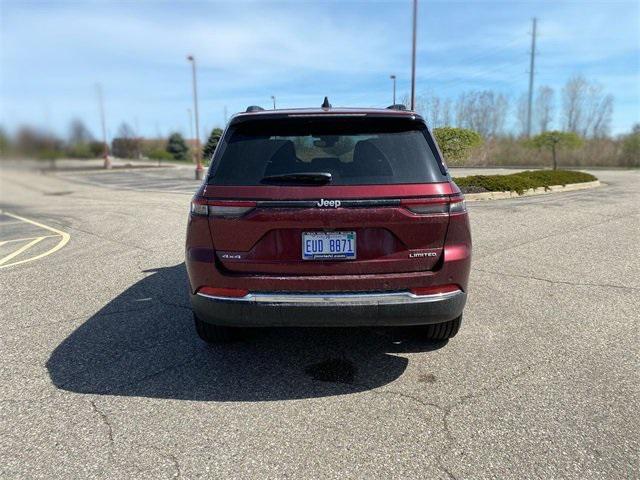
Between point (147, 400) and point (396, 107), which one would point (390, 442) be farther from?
point (396, 107)

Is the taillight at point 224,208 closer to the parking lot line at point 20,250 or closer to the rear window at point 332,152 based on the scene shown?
the rear window at point 332,152

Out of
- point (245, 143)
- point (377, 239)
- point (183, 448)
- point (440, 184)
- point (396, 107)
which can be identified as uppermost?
point (396, 107)

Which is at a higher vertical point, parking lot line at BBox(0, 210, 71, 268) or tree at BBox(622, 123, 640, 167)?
tree at BBox(622, 123, 640, 167)

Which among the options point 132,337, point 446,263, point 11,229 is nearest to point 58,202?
point 11,229

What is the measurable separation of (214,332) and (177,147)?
68.1 metres

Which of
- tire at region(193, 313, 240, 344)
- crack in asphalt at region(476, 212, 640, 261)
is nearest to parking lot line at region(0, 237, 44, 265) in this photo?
tire at region(193, 313, 240, 344)

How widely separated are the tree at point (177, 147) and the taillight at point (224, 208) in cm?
6667

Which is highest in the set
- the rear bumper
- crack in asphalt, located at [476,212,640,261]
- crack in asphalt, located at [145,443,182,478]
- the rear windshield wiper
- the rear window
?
the rear window

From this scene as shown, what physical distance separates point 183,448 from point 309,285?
3.64 ft

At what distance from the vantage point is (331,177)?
2.83m

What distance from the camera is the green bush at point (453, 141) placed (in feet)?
51.4

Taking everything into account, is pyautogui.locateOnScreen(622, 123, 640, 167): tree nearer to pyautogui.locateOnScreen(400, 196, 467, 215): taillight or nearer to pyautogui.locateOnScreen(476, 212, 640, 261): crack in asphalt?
pyautogui.locateOnScreen(476, 212, 640, 261): crack in asphalt

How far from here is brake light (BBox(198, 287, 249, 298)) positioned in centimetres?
286

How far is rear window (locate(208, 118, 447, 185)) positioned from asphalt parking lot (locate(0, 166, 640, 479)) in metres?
1.35
